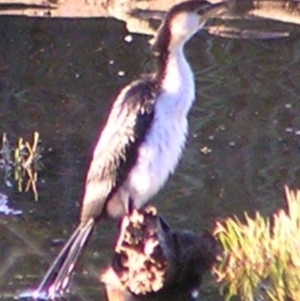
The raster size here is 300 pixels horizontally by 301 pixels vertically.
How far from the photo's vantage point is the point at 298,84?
10.1 m

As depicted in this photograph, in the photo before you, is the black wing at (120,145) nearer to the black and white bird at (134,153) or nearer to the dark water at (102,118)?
the black and white bird at (134,153)

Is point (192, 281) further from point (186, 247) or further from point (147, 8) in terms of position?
point (147, 8)

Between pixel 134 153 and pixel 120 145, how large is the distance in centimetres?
8

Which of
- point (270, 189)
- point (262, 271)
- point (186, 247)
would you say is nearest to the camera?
point (262, 271)

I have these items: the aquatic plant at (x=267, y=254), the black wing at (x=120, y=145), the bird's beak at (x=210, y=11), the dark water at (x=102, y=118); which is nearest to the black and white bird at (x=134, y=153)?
the black wing at (x=120, y=145)

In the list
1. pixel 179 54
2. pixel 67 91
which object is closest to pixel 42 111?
pixel 67 91

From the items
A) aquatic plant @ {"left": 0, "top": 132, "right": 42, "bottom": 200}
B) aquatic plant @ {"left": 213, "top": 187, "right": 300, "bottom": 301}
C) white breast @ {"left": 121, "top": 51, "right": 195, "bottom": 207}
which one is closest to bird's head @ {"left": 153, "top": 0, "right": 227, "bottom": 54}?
white breast @ {"left": 121, "top": 51, "right": 195, "bottom": 207}

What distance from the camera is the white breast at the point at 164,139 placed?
660 centimetres

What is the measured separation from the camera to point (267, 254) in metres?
5.71

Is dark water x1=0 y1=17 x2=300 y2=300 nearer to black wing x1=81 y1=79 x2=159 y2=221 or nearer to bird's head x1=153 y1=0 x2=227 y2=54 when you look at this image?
black wing x1=81 y1=79 x2=159 y2=221

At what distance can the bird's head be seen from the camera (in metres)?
6.84

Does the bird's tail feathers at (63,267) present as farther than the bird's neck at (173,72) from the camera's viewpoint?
No

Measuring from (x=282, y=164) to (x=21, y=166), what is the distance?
162 cm

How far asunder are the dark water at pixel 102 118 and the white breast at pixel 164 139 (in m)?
0.55
